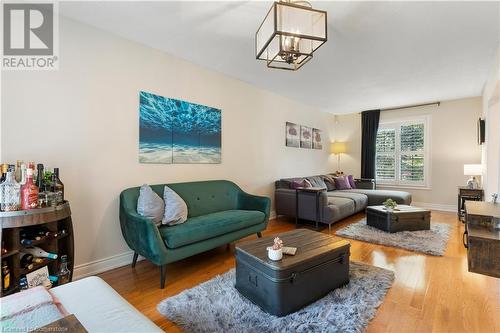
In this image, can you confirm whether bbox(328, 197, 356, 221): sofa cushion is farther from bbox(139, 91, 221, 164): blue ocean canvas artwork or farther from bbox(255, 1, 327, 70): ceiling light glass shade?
bbox(255, 1, 327, 70): ceiling light glass shade

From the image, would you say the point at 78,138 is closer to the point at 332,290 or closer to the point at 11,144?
the point at 11,144

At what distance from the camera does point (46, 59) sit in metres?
2.12

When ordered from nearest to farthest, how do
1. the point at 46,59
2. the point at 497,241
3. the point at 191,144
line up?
the point at 497,241 < the point at 46,59 < the point at 191,144

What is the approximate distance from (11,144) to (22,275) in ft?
3.45

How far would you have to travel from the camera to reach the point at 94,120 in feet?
7.73

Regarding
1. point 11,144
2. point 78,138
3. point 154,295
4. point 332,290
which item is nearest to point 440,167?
point 332,290

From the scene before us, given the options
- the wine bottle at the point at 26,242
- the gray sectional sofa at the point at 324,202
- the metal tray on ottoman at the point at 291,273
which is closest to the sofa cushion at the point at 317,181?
the gray sectional sofa at the point at 324,202

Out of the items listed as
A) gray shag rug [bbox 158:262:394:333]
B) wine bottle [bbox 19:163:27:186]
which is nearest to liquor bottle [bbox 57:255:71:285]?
wine bottle [bbox 19:163:27:186]

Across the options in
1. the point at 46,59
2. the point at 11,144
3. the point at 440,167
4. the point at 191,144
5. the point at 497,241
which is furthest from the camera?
the point at 440,167

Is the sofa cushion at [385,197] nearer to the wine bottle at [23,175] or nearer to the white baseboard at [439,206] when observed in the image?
the white baseboard at [439,206]

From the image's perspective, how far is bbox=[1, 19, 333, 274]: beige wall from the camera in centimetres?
202

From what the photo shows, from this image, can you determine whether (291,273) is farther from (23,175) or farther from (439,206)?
(439,206)

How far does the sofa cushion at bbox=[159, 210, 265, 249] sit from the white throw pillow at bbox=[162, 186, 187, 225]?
0.08 metres

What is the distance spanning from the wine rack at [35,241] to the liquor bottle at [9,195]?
48 millimetres
